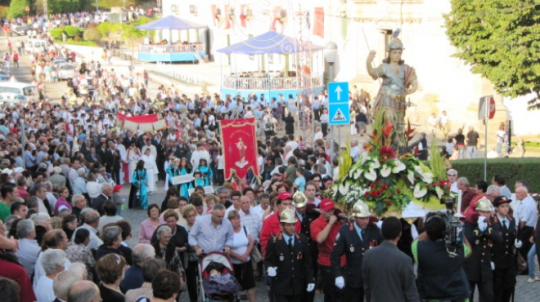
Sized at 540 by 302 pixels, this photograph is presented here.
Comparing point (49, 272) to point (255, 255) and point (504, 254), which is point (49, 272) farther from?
point (504, 254)

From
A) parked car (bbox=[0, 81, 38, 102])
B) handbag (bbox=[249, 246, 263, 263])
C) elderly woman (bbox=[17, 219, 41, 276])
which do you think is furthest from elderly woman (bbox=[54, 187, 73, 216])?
parked car (bbox=[0, 81, 38, 102])

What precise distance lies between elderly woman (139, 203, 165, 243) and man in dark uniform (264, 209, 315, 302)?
2152mm

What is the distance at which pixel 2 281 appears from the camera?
7008mm

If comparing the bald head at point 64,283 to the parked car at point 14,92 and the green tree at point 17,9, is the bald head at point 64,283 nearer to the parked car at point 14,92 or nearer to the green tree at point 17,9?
the parked car at point 14,92

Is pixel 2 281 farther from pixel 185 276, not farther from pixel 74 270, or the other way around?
pixel 185 276

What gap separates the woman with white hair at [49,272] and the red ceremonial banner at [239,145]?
30.8 ft

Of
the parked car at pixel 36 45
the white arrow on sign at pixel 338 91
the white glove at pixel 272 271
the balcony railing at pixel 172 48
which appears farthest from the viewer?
the parked car at pixel 36 45

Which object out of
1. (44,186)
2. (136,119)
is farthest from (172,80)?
(44,186)

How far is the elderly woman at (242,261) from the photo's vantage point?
11.6 m

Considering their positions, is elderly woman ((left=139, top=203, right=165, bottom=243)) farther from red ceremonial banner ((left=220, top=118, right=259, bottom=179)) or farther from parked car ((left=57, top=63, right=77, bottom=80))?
parked car ((left=57, top=63, right=77, bottom=80))

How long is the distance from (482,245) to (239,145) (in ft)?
26.8

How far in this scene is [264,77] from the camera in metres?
40.3

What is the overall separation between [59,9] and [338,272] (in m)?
78.9

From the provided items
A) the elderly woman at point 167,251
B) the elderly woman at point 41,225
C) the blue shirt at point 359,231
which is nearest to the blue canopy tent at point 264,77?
the elderly woman at point 167,251
